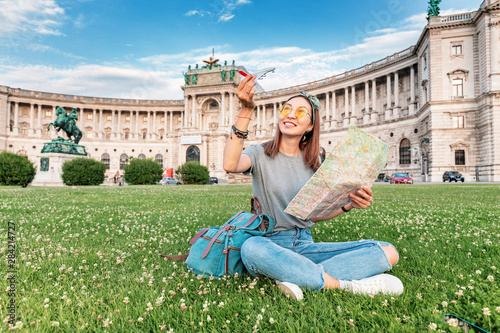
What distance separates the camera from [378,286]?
8.45 ft

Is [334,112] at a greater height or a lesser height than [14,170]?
greater

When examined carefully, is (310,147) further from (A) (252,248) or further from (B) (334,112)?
(B) (334,112)

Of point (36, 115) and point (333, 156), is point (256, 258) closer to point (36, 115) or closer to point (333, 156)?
point (333, 156)

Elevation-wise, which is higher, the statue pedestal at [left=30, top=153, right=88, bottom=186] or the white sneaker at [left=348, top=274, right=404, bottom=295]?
the statue pedestal at [left=30, top=153, right=88, bottom=186]

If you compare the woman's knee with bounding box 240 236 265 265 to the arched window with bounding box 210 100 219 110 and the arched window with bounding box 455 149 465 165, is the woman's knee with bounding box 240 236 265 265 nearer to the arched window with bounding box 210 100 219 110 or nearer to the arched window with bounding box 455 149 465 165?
the arched window with bounding box 455 149 465 165

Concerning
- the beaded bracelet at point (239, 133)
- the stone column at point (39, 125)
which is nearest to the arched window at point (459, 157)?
the beaded bracelet at point (239, 133)

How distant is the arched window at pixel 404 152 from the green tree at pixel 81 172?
4096 cm

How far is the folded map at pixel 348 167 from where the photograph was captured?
256cm

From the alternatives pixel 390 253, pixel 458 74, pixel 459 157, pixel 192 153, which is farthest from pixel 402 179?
pixel 192 153

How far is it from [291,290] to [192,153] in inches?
2477

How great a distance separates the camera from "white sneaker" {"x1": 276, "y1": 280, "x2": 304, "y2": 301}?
95.3 inches

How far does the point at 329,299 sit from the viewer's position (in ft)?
8.13

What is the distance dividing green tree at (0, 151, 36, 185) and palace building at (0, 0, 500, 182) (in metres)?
1.79

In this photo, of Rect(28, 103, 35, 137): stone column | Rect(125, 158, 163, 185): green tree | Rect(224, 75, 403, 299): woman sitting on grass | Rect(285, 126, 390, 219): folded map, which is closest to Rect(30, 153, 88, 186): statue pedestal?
Rect(125, 158, 163, 185): green tree
